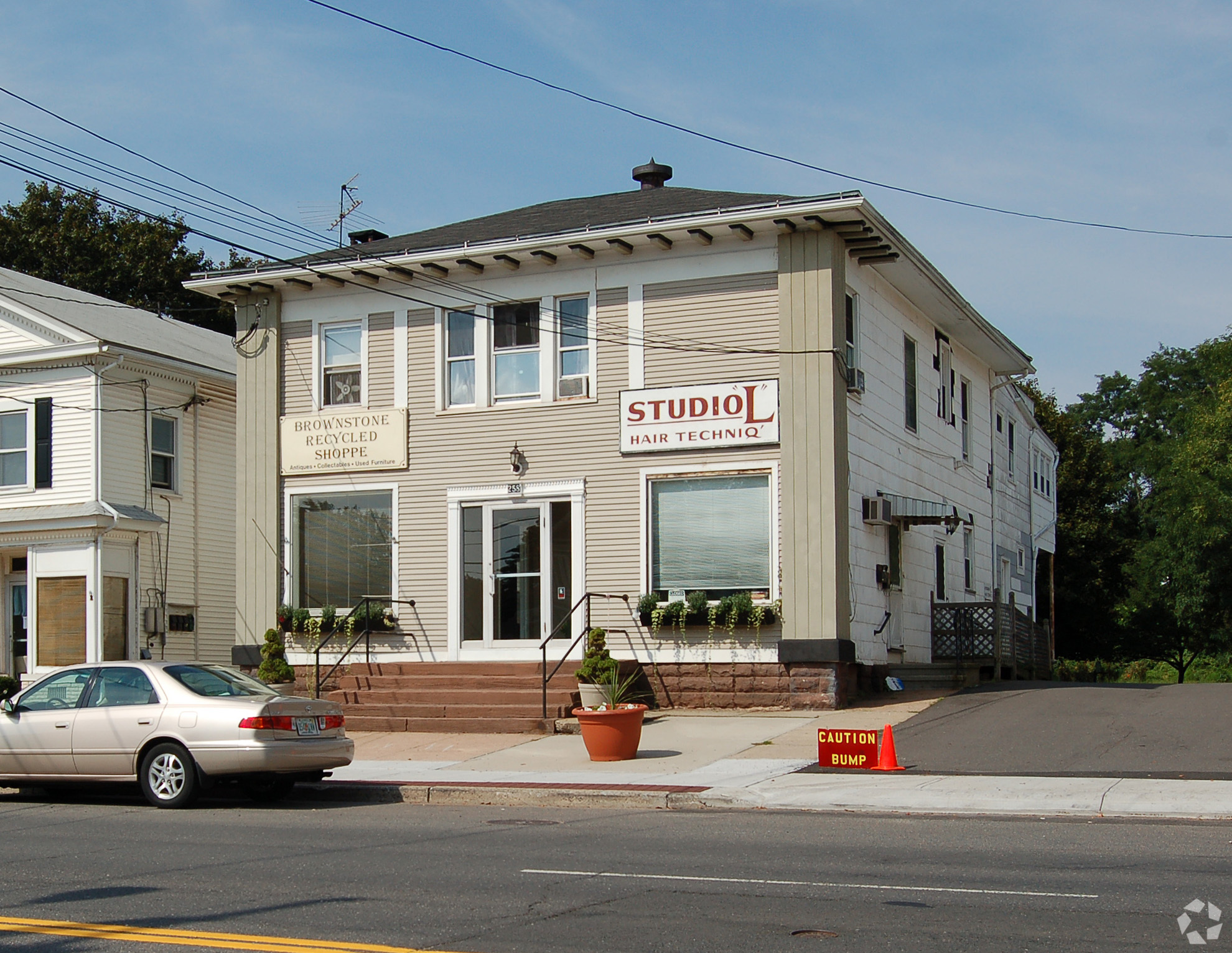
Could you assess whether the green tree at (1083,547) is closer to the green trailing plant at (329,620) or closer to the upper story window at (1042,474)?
the upper story window at (1042,474)

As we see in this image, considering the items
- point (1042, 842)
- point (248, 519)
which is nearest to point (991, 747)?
point (1042, 842)

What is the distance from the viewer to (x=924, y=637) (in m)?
24.0

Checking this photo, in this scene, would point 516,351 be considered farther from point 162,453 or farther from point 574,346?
point 162,453

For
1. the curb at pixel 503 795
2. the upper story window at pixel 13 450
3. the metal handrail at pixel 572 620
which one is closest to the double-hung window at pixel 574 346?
the metal handrail at pixel 572 620

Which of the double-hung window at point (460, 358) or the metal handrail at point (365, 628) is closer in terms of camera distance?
the metal handrail at point (365, 628)

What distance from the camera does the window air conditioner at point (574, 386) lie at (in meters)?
20.9

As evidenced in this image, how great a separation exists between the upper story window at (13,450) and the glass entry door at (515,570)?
10645mm

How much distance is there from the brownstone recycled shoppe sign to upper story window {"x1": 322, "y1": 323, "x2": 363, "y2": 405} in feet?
1.32

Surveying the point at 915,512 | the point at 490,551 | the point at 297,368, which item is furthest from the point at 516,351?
the point at 915,512

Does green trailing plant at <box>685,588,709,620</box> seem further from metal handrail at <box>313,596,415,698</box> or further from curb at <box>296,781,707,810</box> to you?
curb at <box>296,781,707,810</box>

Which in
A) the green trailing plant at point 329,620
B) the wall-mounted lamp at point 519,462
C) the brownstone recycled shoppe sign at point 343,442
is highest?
the brownstone recycled shoppe sign at point 343,442

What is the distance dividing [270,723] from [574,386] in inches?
356

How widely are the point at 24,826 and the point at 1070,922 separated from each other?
909cm

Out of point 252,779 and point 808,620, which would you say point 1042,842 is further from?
point 808,620
